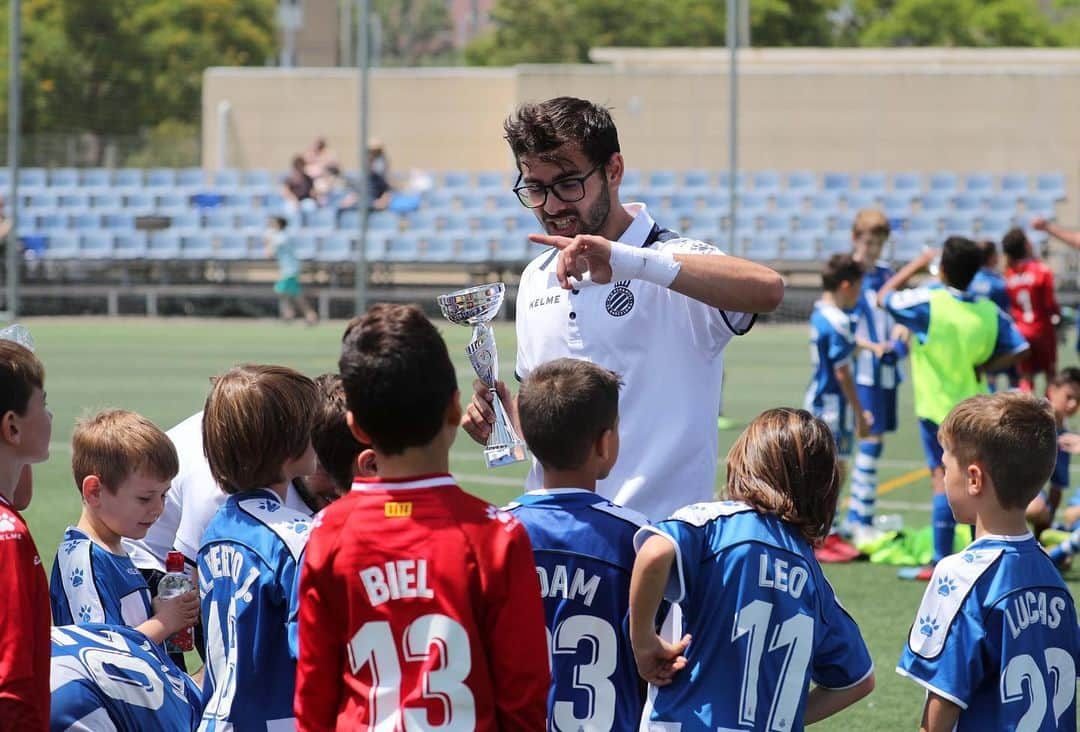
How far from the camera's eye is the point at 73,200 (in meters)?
32.2

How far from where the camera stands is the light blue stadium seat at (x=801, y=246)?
28.0 meters

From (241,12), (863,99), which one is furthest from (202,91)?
(241,12)

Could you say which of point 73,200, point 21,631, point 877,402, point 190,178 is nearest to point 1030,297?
point 877,402

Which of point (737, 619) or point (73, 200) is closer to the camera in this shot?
point (737, 619)

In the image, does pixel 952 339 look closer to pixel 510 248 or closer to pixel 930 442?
pixel 930 442

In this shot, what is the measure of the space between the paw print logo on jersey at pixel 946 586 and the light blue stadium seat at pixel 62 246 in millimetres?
26676

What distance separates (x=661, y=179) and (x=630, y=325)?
2767cm

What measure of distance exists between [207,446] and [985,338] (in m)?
6.37

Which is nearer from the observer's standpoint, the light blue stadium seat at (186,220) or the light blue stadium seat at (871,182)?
the light blue stadium seat at (186,220)

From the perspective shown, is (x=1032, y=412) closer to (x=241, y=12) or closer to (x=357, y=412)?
(x=357, y=412)

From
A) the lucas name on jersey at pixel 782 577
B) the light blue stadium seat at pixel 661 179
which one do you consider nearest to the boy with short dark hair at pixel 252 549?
the lucas name on jersey at pixel 782 577

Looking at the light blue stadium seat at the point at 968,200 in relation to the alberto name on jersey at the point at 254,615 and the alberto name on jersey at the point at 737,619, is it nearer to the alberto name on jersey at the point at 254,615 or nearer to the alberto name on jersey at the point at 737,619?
the alberto name on jersey at the point at 737,619

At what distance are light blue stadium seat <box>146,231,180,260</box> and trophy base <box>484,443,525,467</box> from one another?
25.2m

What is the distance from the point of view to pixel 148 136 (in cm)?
3509
